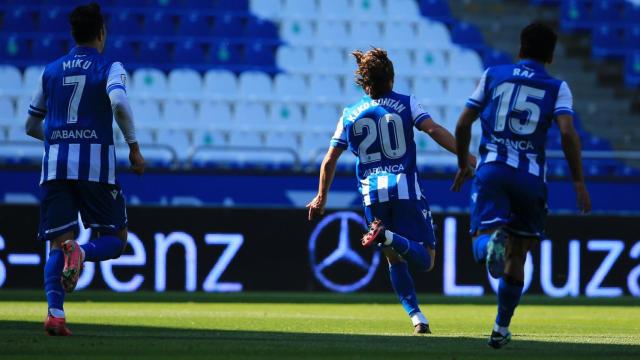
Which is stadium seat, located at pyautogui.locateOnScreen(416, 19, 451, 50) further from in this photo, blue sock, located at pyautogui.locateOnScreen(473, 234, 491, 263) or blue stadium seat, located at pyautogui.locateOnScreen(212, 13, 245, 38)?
blue sock, located at pyautogui.locateOnScreen(473, 234, 491, 263)

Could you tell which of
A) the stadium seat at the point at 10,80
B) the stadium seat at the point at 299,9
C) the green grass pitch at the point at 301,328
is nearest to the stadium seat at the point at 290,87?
the stadium seat at the point at 299,9

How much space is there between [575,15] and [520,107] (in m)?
13.8

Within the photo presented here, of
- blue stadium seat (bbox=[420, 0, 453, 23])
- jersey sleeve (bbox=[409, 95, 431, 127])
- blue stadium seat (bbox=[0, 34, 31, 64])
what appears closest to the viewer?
jersey sleeve (bbox=[409, 95, 431, 127])

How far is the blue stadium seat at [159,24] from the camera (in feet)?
60.8

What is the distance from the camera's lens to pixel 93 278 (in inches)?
529

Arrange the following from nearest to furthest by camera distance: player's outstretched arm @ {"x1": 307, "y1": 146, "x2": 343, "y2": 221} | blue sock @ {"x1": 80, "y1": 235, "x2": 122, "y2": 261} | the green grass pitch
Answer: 1. the green grass pitch
2. blue sock @ {"x1": 80, "y1": 235, "x2": 122, "y2": 261}
3. player's outstretched arm @ {"x1": 307, "y1": 146, "x2": 343, "y2": 221}

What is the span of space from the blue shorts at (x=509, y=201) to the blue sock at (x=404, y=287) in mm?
1379

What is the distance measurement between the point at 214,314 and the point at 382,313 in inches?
61.3

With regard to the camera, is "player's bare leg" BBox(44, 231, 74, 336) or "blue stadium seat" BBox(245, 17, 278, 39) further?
"blue stadium seat" BBox(245, 17, 278, 39)

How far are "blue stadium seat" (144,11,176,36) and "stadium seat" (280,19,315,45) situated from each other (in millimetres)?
1706

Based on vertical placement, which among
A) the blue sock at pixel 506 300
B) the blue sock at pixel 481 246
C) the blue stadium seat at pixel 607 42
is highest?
the blue stadium seat at pixel 607 42

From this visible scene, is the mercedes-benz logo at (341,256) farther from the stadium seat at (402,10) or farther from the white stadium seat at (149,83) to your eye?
the stadium seat at (402,10)

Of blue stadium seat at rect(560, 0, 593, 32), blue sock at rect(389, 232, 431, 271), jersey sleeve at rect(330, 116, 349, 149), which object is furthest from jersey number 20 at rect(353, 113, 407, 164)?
blue stadium seat at rect(560, 0, 593, 32)

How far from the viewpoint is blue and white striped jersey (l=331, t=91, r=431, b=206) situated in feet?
27.0
